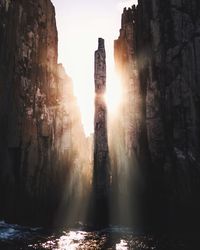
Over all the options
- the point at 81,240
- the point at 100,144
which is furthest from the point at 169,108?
the point at 81,240

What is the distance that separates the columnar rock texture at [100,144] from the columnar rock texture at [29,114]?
21.3ft

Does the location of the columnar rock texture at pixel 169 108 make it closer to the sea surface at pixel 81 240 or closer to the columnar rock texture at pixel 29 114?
the sea surface at pixel 81 240

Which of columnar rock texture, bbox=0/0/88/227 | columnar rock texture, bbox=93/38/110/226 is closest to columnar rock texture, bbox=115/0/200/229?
columnar rock texture, bbox=93/38/110/226

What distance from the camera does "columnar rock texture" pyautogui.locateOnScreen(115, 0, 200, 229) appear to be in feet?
92.1

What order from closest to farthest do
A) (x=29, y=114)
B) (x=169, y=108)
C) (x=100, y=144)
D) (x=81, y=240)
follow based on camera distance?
1. (x=81, y=240)
2. (x=169, y=108)
3. (x=29, y=114)
4. (x=100, y=144)

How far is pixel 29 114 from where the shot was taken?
3588 cm

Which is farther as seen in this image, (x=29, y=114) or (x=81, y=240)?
(x=29, y=114)

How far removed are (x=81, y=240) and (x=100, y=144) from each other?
1610 centimetres

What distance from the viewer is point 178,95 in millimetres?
29766

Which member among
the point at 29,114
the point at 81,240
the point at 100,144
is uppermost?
Result: the point at 29,114

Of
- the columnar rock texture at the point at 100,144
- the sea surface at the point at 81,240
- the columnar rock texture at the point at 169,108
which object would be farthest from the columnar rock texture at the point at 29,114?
the columnar rock texture at the point at 169,108

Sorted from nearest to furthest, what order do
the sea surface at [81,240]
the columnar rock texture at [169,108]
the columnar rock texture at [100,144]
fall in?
the sea surface at [81,240] < the columnar rock texture at [169,108] < the columnar rock texture at [100,144]

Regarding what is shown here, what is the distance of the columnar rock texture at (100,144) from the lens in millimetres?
34000

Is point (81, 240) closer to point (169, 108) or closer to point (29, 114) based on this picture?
point (169, 108)
